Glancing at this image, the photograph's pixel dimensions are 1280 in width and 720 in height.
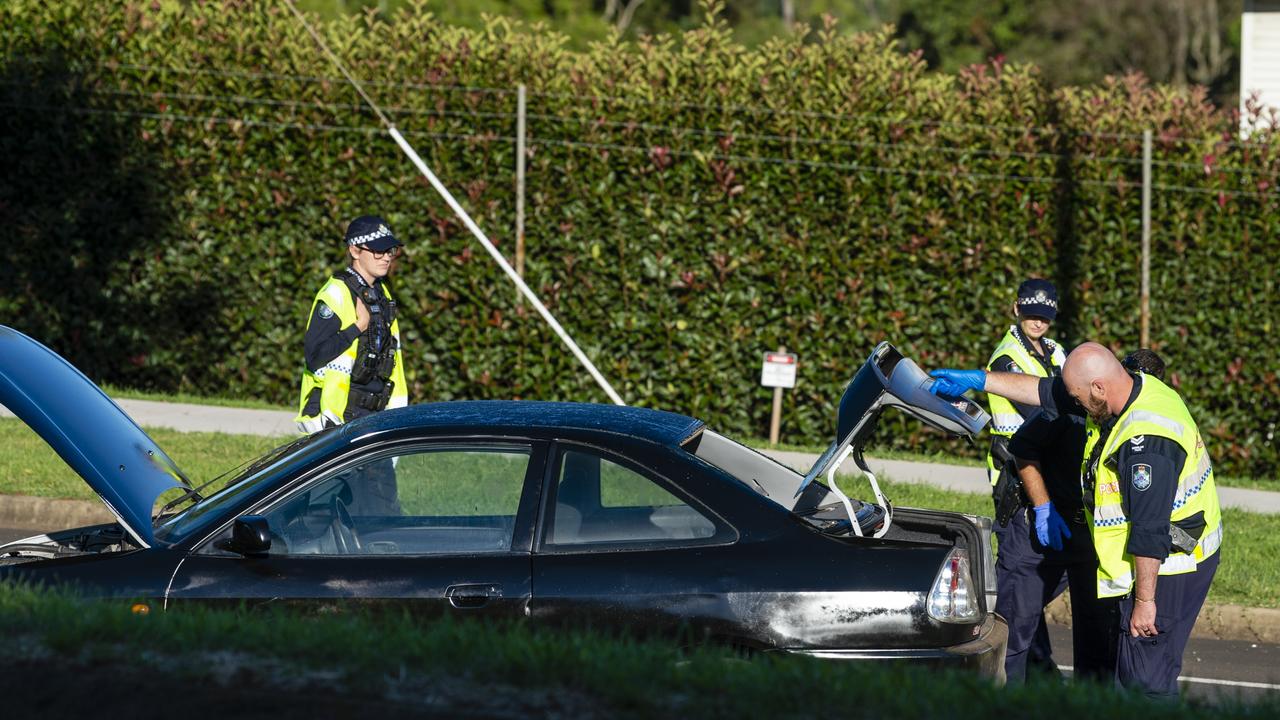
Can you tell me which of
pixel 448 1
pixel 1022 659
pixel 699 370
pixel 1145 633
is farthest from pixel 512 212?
pixel 448 1

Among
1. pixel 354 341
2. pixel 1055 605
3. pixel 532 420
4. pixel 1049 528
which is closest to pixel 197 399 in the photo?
pixel 354 341

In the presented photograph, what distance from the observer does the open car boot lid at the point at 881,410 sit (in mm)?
5379

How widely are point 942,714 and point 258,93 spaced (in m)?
10.2

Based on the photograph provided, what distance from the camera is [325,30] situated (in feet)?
43.6

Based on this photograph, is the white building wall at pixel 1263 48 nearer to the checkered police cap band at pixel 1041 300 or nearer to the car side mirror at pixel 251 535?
the checkered police cap band at pixel 1041 300

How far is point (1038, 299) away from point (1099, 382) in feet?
5.08

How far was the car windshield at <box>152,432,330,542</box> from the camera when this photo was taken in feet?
17.8

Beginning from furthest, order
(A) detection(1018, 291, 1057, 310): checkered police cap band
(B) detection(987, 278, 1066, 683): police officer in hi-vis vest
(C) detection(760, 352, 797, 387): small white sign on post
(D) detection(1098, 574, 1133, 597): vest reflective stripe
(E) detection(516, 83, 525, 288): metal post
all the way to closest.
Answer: (E) detection(516, 83, 525, 288): metal post
(C) detection(760, 352, 797, 387): small white sign on post
(A) detection(1018, 291, 1057, 310): checkered police cap band
(B) detection(987, 278, 1066, 683): police officer in hi-vis vest
(D) detection(1098, 574, 1133, 597): vest reflective stripe

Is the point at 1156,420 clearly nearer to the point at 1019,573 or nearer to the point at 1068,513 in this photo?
the point at 1068,513

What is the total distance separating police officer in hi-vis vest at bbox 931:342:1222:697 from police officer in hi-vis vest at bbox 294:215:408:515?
3714 millimetres

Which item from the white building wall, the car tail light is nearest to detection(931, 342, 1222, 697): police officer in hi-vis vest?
the car tail light

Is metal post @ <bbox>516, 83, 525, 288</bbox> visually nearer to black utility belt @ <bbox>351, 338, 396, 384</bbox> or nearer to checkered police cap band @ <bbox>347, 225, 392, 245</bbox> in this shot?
black utility belt @ <bbox>351, 338, 396, 384</bbox>

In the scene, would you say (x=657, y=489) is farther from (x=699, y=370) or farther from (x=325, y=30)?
(x=325, y=30)

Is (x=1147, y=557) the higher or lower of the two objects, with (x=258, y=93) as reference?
lower
